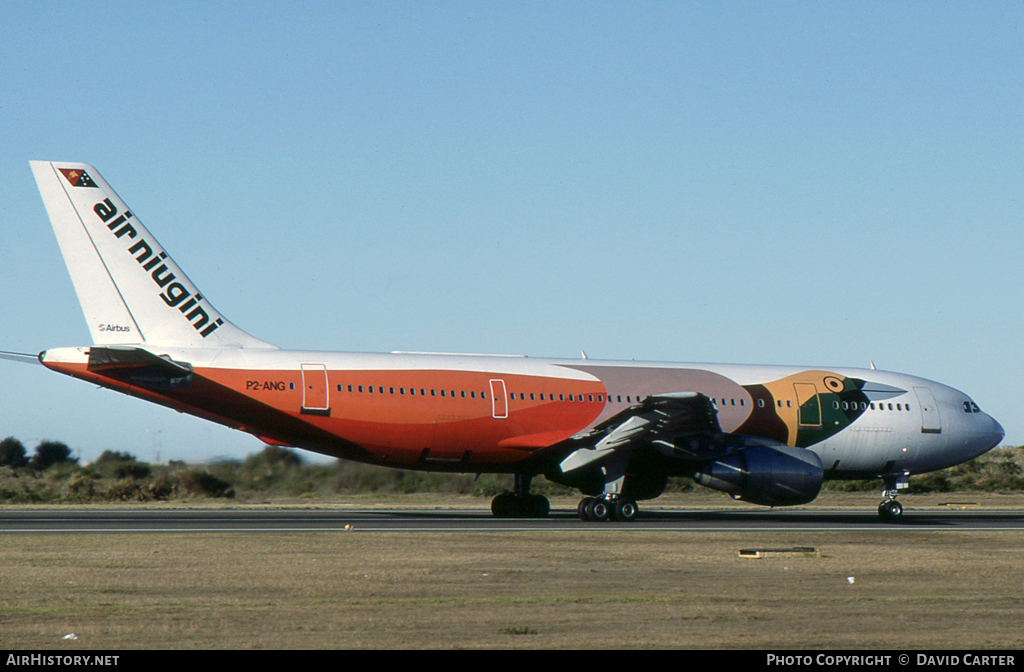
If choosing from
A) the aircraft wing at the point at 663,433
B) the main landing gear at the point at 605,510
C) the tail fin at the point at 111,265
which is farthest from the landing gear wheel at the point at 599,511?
the tail fin at the point at 111,265

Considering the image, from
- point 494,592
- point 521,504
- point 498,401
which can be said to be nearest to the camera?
point 494,592

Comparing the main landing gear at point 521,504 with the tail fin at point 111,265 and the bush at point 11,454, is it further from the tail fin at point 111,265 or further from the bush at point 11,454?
the bush at point 11,454

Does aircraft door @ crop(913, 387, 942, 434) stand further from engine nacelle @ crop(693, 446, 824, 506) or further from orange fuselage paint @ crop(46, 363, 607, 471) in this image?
orange fuselage paint @ crop(46, 363, 607, 471)

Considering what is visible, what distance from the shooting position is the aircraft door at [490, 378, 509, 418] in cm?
2503

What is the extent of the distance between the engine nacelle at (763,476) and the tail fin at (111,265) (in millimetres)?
11245

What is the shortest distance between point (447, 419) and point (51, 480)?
59.7 ft

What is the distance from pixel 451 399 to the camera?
24703mm

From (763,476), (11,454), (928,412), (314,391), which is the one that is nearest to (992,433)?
(928,412)

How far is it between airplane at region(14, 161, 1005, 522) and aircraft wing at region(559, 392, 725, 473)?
1.7 inches

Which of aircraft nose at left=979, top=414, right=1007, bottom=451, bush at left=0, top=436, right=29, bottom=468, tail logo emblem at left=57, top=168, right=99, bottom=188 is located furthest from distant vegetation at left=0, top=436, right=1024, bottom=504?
aircraft nose at left=979, top=414, right=1007, bottom=451

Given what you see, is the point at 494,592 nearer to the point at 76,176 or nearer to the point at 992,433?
the point at 76,176

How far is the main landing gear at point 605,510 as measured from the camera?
24.5 meters

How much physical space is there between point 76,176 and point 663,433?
13.5 m
